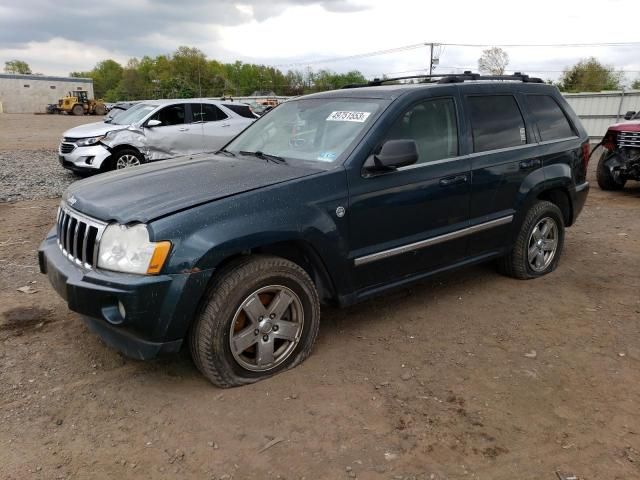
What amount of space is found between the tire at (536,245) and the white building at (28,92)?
77050 millimetres

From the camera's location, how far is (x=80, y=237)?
3145 mm

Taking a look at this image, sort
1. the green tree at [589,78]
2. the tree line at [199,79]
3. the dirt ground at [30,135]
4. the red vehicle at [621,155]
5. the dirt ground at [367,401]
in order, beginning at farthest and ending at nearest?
the tree line at [199,79]
the green tree at [589,78]
the dirt ground at [30,135]
the red vehicle at [621,155]
the dirt ground at [367,401]

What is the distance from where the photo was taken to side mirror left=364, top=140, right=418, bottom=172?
342cm

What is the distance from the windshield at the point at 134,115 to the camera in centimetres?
→ 1065

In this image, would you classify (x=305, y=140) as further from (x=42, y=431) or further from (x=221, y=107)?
(x=221, y=107)

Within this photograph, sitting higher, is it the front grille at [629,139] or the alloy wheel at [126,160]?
the front grille at [629,139]

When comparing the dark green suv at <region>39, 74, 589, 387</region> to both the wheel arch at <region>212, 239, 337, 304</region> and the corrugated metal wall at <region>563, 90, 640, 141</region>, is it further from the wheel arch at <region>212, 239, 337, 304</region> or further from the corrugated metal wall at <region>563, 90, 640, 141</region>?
the corrugated metal wall at <region>563, 90, 640, 141</region>

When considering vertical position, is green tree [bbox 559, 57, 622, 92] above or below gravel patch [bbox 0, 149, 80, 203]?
above

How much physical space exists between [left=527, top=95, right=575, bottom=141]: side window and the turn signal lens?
3625 millimetres

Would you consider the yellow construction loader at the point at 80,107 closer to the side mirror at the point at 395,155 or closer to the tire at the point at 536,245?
the tire at the point at 536,245

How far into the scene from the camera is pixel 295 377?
333 centimetres

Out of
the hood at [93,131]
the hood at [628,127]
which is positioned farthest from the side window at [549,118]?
the hood at [93,131]

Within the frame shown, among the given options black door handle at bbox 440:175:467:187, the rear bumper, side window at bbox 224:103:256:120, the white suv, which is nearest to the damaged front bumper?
the white suv

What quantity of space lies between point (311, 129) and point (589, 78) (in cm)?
6050
